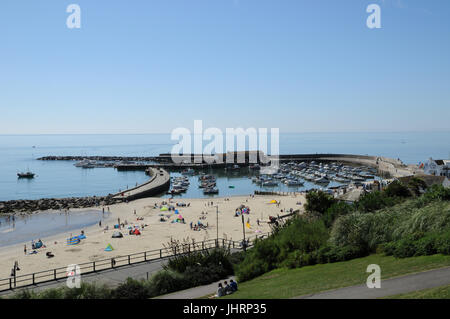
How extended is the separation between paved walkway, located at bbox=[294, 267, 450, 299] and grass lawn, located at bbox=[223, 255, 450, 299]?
1.50 ft

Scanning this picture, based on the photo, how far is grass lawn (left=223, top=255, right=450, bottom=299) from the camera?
38.0ft

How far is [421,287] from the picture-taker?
979 centimetres

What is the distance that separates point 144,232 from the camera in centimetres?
3716

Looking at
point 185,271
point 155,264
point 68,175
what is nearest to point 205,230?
point 155,264

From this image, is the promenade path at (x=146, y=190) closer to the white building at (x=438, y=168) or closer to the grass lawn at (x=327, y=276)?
the grass lawn at (x=327, y=276)

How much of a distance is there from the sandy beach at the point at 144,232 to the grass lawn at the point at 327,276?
1731cm

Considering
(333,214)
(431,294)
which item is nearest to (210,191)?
(333,214)

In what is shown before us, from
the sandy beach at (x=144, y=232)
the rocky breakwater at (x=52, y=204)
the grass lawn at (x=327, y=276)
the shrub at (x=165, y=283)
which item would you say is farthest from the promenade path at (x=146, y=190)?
the grass lawn at (x=327, y=276)

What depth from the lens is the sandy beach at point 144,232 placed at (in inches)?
1106
